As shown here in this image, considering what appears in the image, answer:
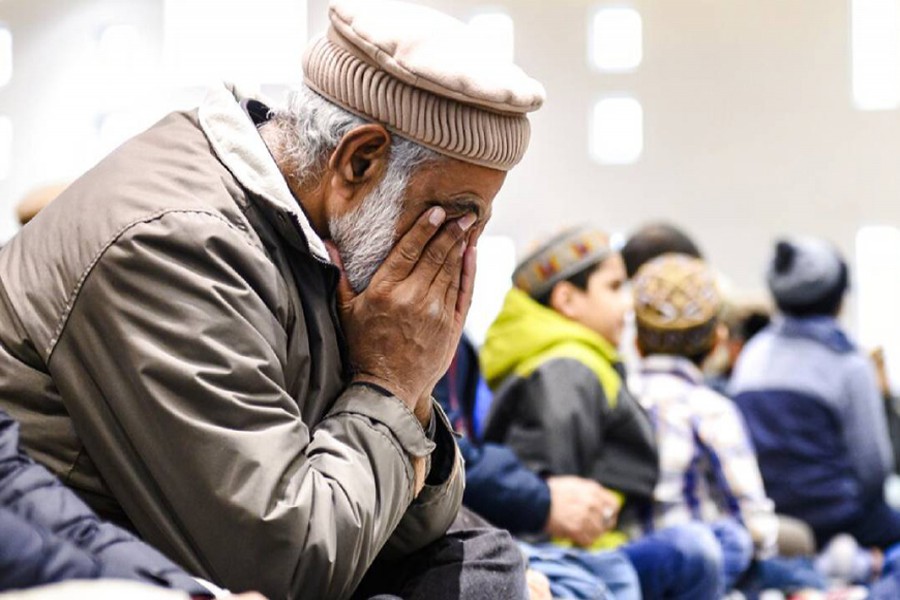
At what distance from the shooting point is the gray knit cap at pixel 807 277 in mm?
5434

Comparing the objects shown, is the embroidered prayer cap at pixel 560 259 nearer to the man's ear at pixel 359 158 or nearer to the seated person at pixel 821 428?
the seated person at pixel 821 428

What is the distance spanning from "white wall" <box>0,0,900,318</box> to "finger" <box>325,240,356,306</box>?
1039 centimetres

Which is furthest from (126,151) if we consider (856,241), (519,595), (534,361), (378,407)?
(856,241)

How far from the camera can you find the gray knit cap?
17.8 ft

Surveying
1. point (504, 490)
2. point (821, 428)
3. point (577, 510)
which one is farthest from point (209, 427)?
point (821, 428)

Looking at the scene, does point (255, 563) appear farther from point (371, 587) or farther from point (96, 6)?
point (96, 6)

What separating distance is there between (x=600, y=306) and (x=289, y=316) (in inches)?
83.6

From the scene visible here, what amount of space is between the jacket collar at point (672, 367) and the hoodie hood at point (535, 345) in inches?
10.5

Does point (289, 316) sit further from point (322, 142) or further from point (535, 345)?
point (535, 345)

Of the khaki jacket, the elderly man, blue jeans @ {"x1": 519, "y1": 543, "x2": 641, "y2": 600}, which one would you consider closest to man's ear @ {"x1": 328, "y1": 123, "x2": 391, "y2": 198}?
the elderly man

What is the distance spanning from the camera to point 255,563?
1.85 m

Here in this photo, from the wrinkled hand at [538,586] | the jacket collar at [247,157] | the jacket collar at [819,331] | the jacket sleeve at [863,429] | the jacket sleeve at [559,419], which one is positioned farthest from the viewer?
the jacket collar at [819,331]

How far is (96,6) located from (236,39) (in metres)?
1.60

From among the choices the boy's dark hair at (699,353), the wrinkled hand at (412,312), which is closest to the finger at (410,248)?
the wrinkled hand at (412,312)
